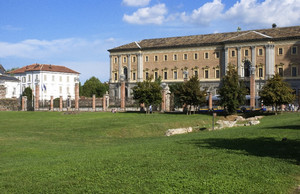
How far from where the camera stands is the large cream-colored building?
71688mm

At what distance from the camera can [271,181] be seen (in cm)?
897

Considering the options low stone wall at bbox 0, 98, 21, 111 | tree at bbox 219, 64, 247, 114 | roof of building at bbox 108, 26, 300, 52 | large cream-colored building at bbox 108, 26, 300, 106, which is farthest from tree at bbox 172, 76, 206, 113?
low stone wall at bbox 0, 98, 21, 111

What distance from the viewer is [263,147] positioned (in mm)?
13734

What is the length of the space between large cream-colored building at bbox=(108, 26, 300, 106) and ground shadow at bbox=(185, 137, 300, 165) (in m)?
50.6

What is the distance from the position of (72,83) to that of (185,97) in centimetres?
6891

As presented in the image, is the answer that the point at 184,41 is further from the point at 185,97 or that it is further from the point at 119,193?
the point at 119,193

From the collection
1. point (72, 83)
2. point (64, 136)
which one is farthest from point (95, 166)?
point (72, 83)

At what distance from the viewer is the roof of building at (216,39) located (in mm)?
72000

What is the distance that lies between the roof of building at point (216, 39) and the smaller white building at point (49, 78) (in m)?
21.0

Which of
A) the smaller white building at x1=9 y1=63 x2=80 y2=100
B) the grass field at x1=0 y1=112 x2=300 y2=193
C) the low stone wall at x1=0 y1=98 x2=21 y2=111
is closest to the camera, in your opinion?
the grass field at x1=0 y1=112 x2=300 y2=193

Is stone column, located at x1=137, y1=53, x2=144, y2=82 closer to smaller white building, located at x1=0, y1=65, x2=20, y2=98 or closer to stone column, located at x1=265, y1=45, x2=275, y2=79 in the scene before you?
smaller white building, located at x1=0, y1=65, x2=20, y2=98

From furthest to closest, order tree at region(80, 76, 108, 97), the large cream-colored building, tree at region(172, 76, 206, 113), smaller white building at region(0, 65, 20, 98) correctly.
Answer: tree at region(80, 76, 108, 97) → smaller white building at region(0, 65, 20, 98) → the large cream-colored building → tree at region(172, 76, 206, 113)

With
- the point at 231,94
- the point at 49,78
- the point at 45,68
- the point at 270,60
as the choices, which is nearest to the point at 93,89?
the point at 49,78

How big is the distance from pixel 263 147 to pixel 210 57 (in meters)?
67.2
